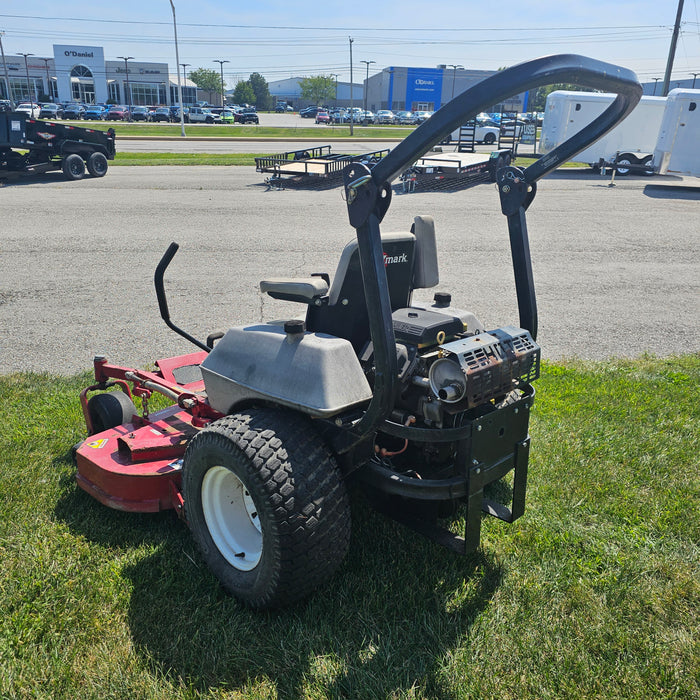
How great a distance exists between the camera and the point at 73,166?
1758cm

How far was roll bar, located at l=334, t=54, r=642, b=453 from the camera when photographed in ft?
→ 6.34

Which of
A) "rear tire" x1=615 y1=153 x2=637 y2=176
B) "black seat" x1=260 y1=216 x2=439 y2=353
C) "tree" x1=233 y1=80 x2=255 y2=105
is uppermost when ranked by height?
"tree" x1=233 y1=80 x2=255 y2=105

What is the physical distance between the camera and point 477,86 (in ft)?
6.35

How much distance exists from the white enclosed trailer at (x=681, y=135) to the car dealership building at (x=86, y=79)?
7716 cm

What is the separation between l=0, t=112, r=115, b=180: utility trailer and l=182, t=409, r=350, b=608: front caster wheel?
17.2 m

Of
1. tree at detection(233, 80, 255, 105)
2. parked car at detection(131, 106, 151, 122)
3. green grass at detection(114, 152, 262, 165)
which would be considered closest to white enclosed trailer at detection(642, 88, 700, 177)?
green grass at detection(114, 152, 262, 165)

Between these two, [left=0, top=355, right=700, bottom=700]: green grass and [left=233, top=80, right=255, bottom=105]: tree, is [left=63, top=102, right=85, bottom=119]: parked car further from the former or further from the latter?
[left=0, top=355, right=700, bottom=700]: green grass

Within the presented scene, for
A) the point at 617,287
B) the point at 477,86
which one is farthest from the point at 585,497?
the point at 617,287

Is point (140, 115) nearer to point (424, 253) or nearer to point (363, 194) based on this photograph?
point (424, 253)

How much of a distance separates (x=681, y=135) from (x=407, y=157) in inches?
818

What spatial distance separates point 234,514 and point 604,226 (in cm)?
1167

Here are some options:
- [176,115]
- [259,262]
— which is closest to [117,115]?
[176,115]

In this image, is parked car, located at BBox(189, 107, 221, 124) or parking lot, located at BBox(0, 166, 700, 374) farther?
parked car, located at BBox(189, 107, 221, 124)

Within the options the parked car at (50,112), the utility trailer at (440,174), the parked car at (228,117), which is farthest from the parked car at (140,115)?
the utility trailer at (440,174)
